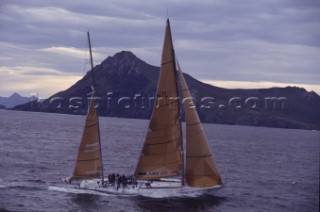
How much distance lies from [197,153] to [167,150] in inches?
128

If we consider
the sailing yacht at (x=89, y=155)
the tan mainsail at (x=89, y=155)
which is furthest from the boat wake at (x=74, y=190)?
the tan mainsail at (x=89, y=155)

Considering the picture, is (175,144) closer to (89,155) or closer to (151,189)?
(151,189)

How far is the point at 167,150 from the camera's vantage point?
167ft

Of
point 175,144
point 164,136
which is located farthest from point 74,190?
point 175,144

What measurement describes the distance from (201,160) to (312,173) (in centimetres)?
4619

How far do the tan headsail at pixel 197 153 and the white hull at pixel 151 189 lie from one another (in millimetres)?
941

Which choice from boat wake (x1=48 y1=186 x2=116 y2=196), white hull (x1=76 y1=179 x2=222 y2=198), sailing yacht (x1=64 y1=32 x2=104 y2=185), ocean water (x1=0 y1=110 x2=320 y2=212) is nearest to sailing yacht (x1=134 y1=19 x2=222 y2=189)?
white hull (x1=76 y1=179 x2=222 y2=198)

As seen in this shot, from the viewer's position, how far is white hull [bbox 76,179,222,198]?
1982 inches

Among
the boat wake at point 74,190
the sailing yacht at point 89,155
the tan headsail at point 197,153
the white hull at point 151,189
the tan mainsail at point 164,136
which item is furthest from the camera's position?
the boat wake at point 74,190

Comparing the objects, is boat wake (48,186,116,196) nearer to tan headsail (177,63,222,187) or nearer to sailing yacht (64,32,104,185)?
sailing yacht (64,32,104,185)

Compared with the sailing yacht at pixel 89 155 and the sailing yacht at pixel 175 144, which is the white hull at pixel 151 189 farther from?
the sailing yacht at pixel 89 155

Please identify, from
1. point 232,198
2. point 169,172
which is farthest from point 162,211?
point 232,198

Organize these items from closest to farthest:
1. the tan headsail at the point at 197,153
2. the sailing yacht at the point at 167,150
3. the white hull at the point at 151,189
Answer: the sailing yacht at the point at 167,150 < the tan headsail at the point at 197,153 < the white hull at the point at 151,189

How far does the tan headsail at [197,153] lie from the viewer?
50.0 meters
